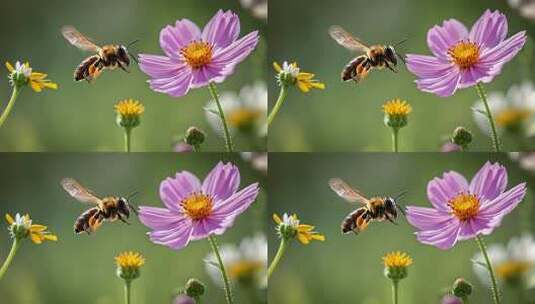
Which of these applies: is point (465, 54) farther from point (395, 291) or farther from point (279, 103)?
point (395, 291)

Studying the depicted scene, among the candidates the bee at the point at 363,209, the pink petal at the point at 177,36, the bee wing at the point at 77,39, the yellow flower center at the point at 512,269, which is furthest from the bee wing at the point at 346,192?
the bee wing at the point at 77,39

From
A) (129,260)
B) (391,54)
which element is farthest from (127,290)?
(391,54)

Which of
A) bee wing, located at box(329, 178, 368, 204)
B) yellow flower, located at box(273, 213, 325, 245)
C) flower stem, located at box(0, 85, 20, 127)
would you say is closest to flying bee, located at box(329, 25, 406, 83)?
bee wing, located at box(329, 178, 368, 204)

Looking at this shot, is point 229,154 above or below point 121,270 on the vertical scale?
above

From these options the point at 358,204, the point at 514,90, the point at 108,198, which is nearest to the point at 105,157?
the point at 108,198

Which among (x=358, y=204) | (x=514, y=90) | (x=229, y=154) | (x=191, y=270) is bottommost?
(x=191, y=270)

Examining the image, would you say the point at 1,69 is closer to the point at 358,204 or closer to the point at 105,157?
the point at 105,157

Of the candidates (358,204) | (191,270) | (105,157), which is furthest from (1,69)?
(358,204)

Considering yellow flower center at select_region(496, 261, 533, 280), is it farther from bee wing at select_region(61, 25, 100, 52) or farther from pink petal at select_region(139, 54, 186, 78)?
bee wing at select_region(61, 25, 100, 52)

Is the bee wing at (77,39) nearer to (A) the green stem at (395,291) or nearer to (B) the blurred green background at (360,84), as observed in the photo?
(B) the blurred green background at (360,84)
